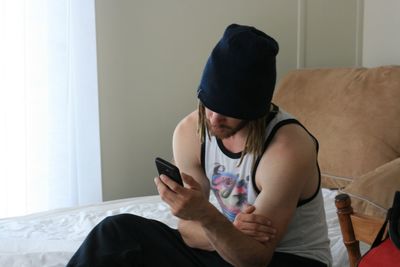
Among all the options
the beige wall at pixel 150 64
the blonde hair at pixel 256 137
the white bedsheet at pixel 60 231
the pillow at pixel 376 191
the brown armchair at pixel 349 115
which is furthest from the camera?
the beige wall at pixel 150 64

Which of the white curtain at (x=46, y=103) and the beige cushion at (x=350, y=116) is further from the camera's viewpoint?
the white curtain at (x=46, y=103)

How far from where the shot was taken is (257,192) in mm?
1244

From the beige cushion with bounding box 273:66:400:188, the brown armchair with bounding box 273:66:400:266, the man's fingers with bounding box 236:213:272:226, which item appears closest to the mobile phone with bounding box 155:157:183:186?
the man's fingers with bounding box 236:213:272:226

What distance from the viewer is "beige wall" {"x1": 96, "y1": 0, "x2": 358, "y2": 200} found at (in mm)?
2598

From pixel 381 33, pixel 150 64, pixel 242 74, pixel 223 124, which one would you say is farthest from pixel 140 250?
pixel 381 33

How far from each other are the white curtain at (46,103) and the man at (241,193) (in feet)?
3.87

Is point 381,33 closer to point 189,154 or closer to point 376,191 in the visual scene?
point 376,191

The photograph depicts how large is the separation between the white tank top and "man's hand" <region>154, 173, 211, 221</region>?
19cm

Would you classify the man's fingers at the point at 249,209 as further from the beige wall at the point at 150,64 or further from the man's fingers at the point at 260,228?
the beige wall at the point at 150,64

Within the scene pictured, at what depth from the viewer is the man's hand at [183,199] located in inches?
42.3

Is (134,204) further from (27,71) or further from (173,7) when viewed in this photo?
(173,7)

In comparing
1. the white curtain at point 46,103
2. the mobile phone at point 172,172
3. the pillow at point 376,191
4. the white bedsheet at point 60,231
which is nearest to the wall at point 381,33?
the white bedsheet at point 60,231

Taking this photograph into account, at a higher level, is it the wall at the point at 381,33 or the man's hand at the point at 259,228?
the wall at the point at 381,33

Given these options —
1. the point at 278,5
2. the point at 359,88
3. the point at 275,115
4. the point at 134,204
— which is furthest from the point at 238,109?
the point at 278,5
